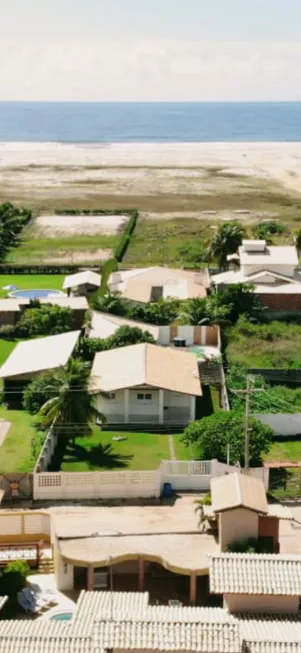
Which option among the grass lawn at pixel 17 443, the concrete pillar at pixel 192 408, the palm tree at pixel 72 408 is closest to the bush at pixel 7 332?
the grass lawn at pixel 17 443

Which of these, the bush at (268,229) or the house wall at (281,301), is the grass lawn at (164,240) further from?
the house wall at (281,301)

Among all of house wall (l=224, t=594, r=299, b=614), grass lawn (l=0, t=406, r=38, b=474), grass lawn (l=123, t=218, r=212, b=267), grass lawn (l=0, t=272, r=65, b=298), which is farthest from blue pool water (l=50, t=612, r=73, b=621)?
grass lawn (l=123, t=218, r=212, b=267)

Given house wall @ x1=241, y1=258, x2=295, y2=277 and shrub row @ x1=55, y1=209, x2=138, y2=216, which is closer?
house wall @ x1=241, y1=258, x2=295, y2=277

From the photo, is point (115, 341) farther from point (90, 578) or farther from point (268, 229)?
point (268, 229)

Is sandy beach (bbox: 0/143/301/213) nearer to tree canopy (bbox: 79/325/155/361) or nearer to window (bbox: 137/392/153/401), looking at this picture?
tree canopy (bbox: 79/325/155/361)

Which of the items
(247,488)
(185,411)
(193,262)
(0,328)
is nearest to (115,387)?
(185,411)

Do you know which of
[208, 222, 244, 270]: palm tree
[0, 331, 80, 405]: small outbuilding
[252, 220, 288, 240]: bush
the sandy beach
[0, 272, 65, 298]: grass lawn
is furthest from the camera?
the sandy beach

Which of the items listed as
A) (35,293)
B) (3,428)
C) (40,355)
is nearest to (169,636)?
(3,428)

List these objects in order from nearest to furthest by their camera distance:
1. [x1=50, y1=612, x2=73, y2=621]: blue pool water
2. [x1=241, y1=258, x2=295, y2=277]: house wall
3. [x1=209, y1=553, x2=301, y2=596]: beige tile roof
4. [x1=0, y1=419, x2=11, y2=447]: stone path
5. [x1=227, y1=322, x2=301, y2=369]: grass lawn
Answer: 1. [x1=209, y1=553, x2=301, y2=596]: beige tile roof
2. [x1=50, y1=612, x2=73, y2=621]: blue pool water
3. [x1=0, y1=419, x2=11, y2=447]: stone path
4. [x1=227, y1=322, x2=301, y2=369]: grass lawn
5. [x1=241, y1=258, x2=295, y2=277]: house wall
